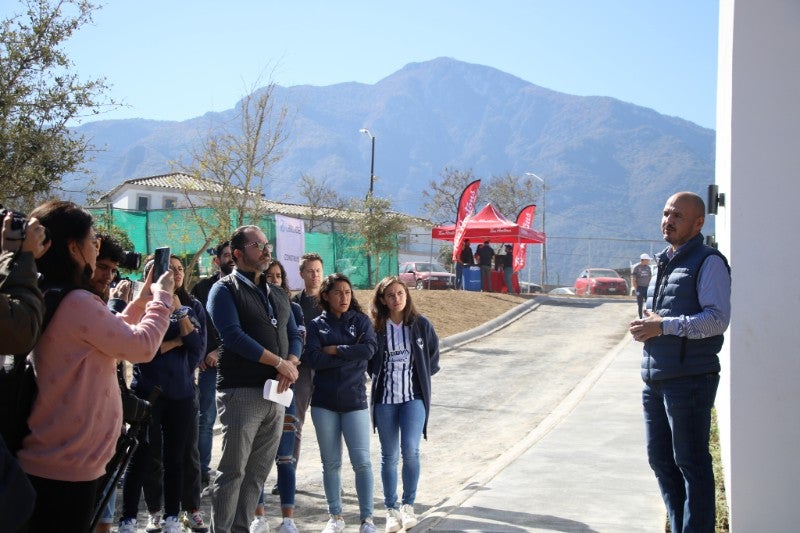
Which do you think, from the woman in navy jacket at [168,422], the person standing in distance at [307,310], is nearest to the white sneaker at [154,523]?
the woman in navy jacket at [168,422]

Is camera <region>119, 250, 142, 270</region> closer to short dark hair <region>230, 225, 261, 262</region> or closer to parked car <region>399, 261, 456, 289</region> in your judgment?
short dark hair <region>230, 225, 261, 262</region>

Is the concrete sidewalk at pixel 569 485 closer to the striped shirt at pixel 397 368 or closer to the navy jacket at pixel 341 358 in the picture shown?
the striped shirt at pixel 397 368

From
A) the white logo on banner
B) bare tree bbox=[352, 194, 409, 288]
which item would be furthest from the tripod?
bare tree bbox=[352, 194, 409, 288]

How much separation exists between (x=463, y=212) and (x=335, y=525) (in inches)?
1016

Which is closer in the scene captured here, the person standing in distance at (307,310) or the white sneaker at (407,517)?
the white sneaker at (407,517)

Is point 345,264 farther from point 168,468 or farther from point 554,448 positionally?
point 168,468

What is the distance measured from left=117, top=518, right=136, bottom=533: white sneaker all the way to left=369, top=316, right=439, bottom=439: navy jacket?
1.88m

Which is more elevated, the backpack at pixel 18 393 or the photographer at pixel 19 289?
the photographer at pixel 19 289

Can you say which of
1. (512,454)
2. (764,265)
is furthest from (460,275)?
(764,265)

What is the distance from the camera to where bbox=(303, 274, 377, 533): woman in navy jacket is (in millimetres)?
6777

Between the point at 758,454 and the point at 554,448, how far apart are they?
4022 mm

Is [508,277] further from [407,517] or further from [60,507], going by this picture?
[60,507]

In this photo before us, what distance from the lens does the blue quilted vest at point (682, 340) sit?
16.9 feet

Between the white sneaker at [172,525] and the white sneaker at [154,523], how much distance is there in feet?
0.68
